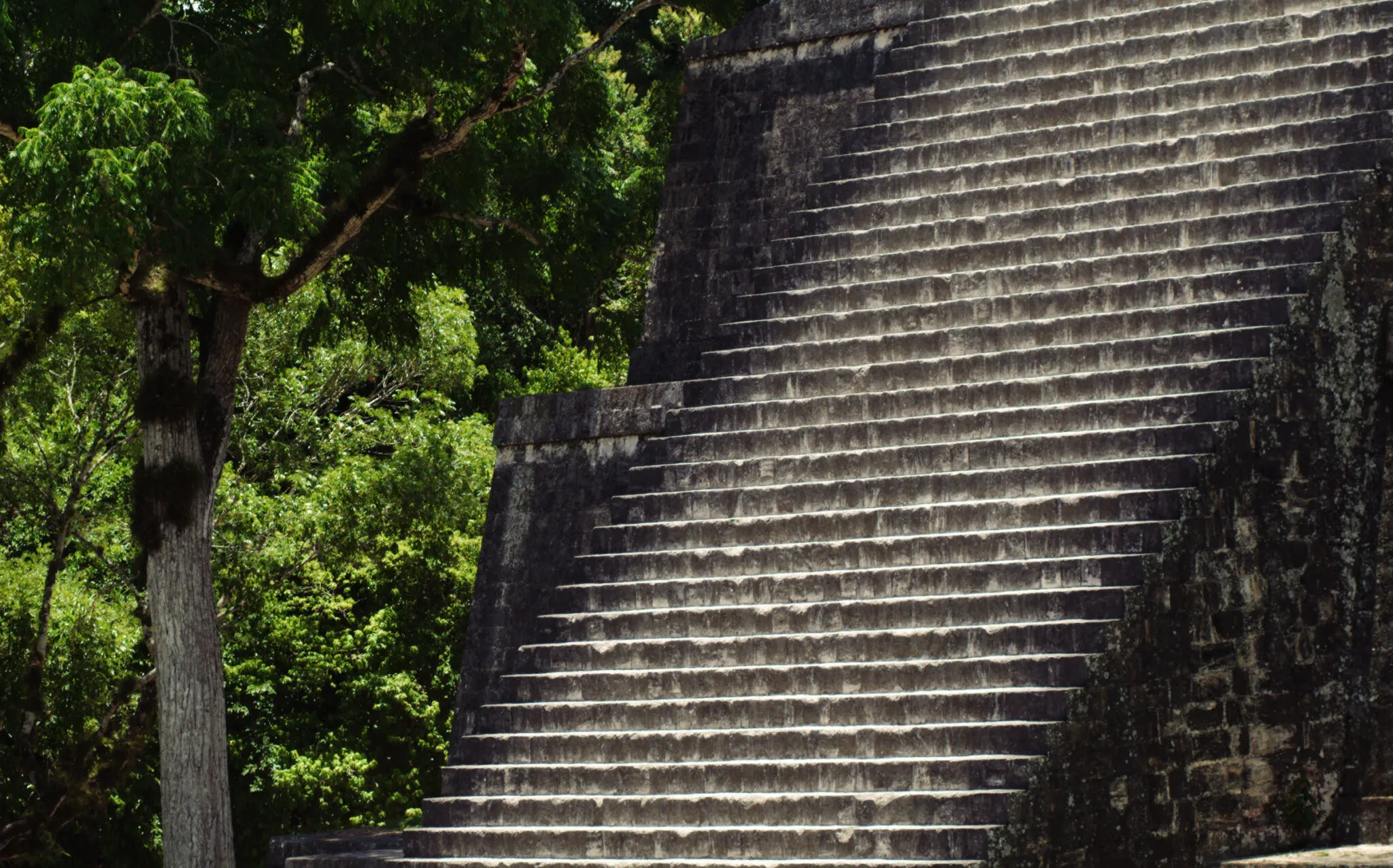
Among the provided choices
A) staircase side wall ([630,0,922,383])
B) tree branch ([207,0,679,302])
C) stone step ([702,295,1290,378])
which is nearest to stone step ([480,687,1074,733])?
stone step ([702,295,1290,378])

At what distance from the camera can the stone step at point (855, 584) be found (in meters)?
7.49

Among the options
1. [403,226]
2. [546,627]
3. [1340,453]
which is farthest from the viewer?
[403,226]

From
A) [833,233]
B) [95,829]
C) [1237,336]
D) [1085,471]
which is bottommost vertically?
[95,829]

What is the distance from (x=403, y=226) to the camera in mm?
11805

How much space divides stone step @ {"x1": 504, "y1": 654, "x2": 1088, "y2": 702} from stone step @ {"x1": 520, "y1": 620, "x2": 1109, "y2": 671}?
0.18 feet

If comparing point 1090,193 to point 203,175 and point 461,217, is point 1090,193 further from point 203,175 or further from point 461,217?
point 203,175

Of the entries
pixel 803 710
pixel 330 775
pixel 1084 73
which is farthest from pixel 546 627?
pixel 330 775

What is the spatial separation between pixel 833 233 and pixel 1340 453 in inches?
116

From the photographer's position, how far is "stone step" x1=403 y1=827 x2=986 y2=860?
6789mm

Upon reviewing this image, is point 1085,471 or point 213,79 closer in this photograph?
point 1085,471

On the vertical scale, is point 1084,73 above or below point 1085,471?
above

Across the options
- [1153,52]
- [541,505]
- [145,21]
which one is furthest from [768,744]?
[145,21]

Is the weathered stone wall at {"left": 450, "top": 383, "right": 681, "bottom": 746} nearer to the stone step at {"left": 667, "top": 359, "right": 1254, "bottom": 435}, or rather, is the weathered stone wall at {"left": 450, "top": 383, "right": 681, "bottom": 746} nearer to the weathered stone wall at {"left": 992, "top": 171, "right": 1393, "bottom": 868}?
the stone step at {"left": 667, "top": 359, "right": 1254, "bottom": 435}

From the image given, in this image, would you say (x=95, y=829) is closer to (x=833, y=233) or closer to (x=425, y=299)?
(x=425, y=299)
